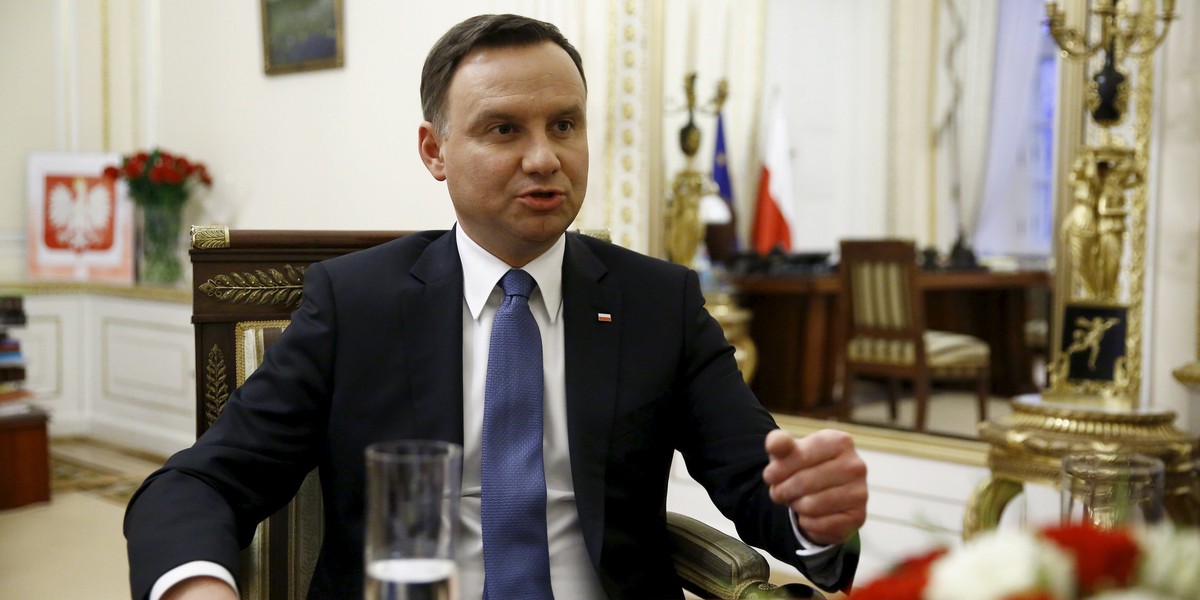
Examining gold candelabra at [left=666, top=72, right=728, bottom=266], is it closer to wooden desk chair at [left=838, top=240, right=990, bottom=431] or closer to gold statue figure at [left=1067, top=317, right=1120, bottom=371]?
wooden desk chair at [left=838, top=240, right=990, bottom=431]

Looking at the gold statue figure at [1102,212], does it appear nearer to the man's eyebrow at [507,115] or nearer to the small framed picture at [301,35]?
the man's eyebrow at [507,115]

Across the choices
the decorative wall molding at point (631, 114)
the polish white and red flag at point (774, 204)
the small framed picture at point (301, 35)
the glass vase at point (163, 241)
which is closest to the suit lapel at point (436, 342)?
the decorative wall molding at point (631, 114)

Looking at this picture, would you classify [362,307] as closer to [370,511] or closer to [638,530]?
[638,530]

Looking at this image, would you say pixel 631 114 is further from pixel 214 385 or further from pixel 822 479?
pixel 822 479

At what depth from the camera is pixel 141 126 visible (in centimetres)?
616

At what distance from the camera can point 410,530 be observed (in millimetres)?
729

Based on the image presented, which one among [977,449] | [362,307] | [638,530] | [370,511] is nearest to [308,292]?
[362,307]

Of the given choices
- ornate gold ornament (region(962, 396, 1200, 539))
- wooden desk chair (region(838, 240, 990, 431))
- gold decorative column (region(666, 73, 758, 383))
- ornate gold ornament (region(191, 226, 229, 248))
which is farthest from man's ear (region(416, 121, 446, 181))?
wooden desk chair (region(838, 240, 990, 431))

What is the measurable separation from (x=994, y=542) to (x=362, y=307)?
1085 mm

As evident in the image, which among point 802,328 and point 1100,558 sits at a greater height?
point 1100,558

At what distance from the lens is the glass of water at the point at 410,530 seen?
729mm

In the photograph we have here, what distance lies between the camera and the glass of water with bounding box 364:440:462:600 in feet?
2.39

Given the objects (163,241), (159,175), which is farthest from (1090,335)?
(163,241)

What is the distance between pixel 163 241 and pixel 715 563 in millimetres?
4969
